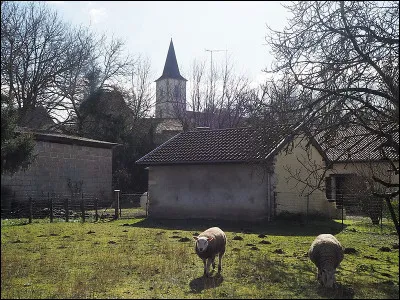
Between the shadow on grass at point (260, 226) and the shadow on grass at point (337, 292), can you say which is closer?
the shadow on grass at point (337, 292)

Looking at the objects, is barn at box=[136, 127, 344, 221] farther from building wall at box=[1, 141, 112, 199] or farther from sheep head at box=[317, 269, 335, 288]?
sheep head at box=[317, 269, 335, 288]

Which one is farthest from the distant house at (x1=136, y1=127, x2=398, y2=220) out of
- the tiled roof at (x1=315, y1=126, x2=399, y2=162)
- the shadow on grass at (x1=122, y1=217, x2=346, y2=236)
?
the tiled roof at (x1=315, y1=126, x2=399, y2=162)

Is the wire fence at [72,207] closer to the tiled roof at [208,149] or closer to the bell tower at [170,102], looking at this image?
the tiled roof at [208,149]

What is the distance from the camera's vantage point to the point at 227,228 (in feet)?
63.5

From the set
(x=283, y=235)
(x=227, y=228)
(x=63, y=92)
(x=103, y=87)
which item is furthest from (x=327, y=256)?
(x=103, y=87)

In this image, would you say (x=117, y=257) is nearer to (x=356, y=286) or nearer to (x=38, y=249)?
(x=38, y=249)

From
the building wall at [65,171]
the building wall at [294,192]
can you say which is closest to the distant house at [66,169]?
the building wall at [65,171]

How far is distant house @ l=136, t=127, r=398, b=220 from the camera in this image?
20656mm

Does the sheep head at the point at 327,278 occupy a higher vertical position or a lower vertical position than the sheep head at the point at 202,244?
lower

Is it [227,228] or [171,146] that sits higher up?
[171,146]

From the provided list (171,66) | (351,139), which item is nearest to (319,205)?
(351,139)

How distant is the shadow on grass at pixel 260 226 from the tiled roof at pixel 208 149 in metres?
2.77

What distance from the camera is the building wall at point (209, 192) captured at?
20.7 metres

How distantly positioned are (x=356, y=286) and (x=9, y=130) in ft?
25.7
